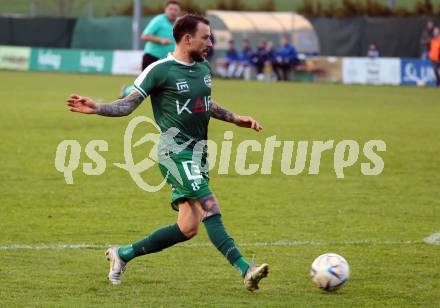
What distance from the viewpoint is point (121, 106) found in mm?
7188

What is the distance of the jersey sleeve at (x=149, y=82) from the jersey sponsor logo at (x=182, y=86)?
128mm

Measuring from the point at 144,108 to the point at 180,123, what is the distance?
723 inches

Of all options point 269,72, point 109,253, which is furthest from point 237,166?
point 269,72

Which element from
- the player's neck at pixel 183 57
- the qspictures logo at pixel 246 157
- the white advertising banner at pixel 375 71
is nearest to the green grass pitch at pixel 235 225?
the qspictures logo at pixel 246 157

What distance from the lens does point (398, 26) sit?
48.2m

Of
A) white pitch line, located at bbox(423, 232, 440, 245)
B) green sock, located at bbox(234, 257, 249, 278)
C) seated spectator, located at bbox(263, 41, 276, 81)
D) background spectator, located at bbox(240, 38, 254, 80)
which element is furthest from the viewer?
background spectator, located at bbox(240, 38, 254, 80)

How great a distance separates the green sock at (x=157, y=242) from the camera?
7.45 m

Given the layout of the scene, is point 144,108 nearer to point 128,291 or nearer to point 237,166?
point 237,166

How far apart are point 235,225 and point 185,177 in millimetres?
3035

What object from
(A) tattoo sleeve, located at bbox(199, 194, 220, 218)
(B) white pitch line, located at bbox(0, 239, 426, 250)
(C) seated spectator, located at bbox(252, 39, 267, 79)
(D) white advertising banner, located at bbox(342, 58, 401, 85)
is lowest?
(C) seated spectator, located at bbox(252, 39, 267, 79)

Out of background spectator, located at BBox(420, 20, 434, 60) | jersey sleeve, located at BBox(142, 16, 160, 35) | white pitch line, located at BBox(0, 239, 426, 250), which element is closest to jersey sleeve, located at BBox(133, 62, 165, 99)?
white pitch line, located at BBox(0, 239, 426, 250)

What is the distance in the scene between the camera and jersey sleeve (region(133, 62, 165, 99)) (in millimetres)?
7328

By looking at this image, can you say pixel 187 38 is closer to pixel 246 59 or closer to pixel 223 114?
pixel 223 114

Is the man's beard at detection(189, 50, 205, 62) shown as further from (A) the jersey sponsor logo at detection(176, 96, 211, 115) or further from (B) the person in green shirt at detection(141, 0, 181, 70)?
(B) the person in green shirt at detection(141, 0, 181, 70)
